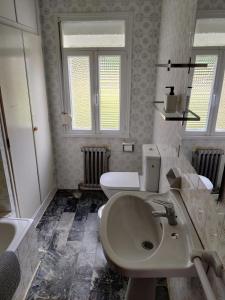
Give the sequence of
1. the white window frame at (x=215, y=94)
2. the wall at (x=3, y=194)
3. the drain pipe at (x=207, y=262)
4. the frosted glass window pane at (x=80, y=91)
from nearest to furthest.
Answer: the drain pipe at (x=207, y=262)
the white window frame at (x=215, y=94)
the wall at (x=3, y=194)
the frosted glass window pane at (x=80, y=91)

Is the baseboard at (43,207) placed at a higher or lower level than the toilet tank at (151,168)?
lower

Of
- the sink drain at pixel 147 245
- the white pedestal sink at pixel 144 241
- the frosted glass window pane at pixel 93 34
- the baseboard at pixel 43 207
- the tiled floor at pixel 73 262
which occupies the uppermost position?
the frosted glass window pane at pixel 93 34

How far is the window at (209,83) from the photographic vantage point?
0.93m

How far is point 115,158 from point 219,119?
2.04 meters

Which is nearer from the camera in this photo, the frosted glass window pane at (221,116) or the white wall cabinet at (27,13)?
the frosted glass window pane at (221,116)

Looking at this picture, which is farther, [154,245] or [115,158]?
[115,158]

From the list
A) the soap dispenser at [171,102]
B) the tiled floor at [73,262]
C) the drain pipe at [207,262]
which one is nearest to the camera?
the drain pipe at [207,262]

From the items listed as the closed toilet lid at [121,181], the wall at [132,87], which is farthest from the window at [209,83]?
the wall at [132,87]

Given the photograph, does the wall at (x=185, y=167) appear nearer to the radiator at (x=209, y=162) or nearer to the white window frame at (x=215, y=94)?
the radiator at (x=209, y=162)

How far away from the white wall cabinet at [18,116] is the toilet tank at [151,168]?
1.18 m

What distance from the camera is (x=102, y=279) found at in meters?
1.85

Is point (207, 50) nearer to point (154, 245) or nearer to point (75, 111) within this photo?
point (154, 245)

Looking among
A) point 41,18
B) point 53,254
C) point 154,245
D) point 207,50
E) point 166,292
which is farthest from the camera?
point 41,18

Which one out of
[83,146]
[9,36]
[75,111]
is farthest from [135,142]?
[9,36]
